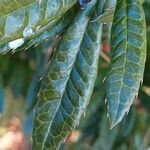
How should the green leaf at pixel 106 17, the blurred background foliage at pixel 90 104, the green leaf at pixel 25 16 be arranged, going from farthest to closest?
the blurred background foliage at pixel 90 104 → the green leaf at pixel 106 17 → the green leaf at pixel 25 16

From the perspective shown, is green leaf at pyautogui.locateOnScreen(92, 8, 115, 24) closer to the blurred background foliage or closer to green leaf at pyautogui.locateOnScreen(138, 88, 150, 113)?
the blurred background foliage

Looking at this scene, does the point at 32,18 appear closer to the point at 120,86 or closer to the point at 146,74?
the point at 120,86

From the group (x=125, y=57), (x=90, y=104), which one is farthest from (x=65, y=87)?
(x=90, y=104)

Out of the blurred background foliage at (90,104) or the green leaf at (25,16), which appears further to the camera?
the blurred background foliage at (90,104)

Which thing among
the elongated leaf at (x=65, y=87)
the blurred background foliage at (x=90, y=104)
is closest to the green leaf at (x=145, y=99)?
the blurred background foliage at (x=90, y=104)

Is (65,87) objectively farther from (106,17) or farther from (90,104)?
(90,104)

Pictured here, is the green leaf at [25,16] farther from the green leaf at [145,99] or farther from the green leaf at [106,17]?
the green leaf at [145,99]
